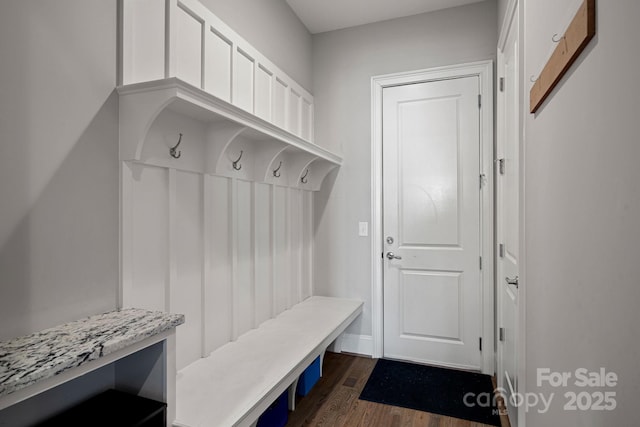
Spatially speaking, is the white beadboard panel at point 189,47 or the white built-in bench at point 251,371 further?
the white beadboard panel at point 189,47

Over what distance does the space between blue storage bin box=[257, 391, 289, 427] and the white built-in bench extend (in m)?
0.10

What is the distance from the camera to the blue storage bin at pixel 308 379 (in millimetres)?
2264

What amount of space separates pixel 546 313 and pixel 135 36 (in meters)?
1.78

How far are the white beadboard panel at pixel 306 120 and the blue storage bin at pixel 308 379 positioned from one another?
1766mm

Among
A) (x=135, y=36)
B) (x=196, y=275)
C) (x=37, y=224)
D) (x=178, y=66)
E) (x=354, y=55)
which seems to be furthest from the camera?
(x=354, y=55)

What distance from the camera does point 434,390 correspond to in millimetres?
2400

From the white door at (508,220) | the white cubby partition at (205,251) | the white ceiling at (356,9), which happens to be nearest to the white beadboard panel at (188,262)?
the white cubby partition at (205,251)

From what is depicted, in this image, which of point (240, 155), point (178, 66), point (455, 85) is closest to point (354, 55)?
point (455, 85)

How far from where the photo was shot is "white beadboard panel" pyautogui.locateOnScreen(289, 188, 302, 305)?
2.73 meters

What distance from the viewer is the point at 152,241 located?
149 centimetres

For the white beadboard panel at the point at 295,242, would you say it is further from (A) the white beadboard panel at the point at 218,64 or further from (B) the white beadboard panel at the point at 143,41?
(B) the white beadboard panel at the point at 143,41

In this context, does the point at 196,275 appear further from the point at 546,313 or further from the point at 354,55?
the point at 354,55

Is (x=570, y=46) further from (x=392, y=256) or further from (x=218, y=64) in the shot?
(x=392, y=256)

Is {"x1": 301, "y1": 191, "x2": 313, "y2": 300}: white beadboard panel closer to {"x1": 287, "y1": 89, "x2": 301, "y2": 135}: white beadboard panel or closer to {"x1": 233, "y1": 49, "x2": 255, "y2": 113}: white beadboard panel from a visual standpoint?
{"x1": 287, "y1": 89, "x2": 301, "y2": 135}: white beadboard panel
